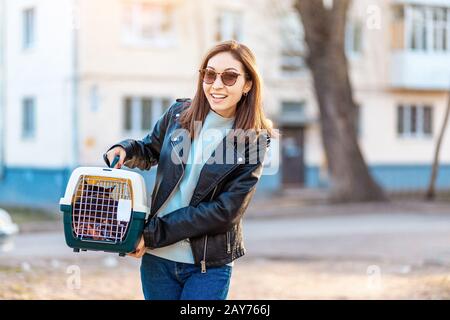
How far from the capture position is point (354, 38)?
29.3m

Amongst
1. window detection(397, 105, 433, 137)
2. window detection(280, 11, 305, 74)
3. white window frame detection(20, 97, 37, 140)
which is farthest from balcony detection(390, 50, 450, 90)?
white window frame detection(20, 97, 37, 140)

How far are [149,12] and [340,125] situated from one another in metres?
8.25

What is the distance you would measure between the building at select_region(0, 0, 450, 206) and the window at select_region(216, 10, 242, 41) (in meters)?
0.04

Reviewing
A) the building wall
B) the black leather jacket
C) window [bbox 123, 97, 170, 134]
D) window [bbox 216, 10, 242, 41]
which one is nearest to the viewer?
the black leather jacket

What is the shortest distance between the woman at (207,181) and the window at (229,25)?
22.9 meters

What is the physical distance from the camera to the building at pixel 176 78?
24.8 meters

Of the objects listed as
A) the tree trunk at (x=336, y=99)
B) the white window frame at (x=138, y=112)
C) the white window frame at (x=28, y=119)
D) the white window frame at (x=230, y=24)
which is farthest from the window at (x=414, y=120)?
the white window frame at (x=28, y=119)

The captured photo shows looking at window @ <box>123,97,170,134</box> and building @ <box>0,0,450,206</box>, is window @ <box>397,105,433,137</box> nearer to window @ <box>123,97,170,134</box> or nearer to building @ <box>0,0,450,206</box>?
building @ <box>0,0,450,206</box>

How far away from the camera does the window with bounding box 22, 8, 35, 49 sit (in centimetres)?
2650

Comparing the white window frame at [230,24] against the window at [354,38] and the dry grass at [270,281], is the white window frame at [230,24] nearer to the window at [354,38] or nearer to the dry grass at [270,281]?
the window at [354,38]

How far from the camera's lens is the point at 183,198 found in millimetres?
3814

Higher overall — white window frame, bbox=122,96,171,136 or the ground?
white window frame, bbox=122,96,171,136
